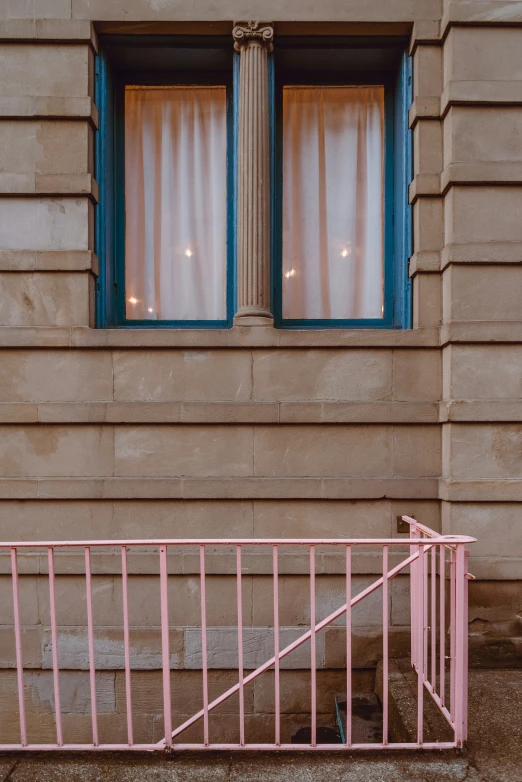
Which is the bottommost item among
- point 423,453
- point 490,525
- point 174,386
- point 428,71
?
point 490,525

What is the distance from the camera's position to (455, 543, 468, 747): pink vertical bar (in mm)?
3416

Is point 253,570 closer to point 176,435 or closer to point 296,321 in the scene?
point 176,435

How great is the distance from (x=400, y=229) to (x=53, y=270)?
135 inches

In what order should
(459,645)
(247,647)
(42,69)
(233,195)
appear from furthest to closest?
(233,195) → (42,69) → (247,647) → (459,645)

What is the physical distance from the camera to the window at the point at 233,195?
5.72 meters

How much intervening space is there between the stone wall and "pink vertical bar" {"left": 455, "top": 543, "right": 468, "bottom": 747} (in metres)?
1.66

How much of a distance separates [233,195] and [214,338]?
5.33 ft

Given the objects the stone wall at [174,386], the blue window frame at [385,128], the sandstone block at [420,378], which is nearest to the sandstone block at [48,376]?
the stone wall at [174,386]

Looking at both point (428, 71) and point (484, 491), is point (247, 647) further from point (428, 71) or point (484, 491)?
point (428, 71)

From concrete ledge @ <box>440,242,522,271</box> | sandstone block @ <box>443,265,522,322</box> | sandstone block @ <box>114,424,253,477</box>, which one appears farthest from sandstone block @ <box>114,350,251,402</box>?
concrete ledge @ <box>440,242,522,271</box>

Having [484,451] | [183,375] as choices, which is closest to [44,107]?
[183,375]

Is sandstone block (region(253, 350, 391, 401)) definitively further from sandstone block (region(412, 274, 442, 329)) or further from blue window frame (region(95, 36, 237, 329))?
blue window frame (region(95, 36, 237, 329))

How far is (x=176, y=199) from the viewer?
5.79 m

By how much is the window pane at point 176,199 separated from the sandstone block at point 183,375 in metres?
0.74
